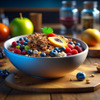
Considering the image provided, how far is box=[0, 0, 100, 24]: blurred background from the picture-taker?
2.69 metres

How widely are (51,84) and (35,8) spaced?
1860mm

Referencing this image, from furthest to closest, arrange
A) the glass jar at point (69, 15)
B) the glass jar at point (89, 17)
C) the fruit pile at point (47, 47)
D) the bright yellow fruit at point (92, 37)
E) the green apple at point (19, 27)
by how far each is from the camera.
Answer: the glass jar at point (69, 15) < the glass jar at point (89, 17) < the green apple at point (19, 27) < the bright yellow fruit at point (92, 37) < the fruit pile at point (47, 47)

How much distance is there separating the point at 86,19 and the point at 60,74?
3.56 feet

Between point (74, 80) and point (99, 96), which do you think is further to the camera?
point (74, 80)

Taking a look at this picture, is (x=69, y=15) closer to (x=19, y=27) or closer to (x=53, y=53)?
(x=19, y=27)

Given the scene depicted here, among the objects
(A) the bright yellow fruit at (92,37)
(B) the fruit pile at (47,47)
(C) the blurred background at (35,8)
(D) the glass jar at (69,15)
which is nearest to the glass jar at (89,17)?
(D) the glass jar at (69,15)

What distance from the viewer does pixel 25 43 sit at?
1.11 meters

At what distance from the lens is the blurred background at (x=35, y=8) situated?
8.84 feet

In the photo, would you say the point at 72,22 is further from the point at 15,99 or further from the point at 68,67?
the point at 15,99

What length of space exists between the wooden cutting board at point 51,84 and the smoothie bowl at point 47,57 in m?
0.04

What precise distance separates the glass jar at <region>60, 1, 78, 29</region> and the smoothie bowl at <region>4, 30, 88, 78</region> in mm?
983

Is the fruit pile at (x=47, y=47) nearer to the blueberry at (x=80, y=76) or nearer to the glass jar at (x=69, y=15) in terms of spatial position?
the blueberry at (x=80, y=76)

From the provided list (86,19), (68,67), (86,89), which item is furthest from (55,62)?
(86,19)

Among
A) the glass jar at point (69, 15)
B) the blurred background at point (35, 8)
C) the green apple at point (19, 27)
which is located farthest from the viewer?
the blurred background at point (35, 8)
